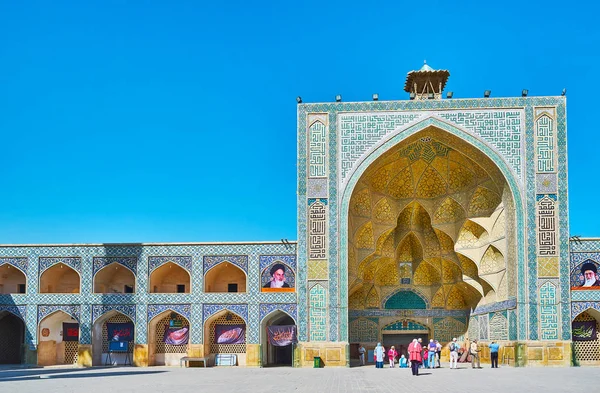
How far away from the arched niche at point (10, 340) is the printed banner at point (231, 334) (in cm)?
652

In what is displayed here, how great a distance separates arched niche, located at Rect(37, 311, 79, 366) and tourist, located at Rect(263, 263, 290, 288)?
630 cm

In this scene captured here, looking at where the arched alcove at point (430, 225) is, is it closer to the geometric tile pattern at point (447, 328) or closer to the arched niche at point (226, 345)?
the geometric tile pattern at point (447, 328)

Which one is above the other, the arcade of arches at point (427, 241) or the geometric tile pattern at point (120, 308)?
the arcade of arches at point (427, 241)

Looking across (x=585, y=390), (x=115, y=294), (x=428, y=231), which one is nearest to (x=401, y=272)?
(x=428, y=231)

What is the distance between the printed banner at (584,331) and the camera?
20.2 meters

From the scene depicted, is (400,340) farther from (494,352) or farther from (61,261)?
(61,261)

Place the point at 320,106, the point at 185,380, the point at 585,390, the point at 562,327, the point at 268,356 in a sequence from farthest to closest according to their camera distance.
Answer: the point at 268,356 < the point at 320,106 < the point at 562,327 < the point at 185,380 < the point at 585,390

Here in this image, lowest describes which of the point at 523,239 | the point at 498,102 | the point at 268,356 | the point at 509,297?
the point at 268,356

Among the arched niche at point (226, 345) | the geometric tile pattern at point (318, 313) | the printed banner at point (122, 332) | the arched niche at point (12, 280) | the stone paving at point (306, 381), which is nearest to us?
the stone paving at point (306, 381)

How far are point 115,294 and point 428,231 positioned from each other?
9880 mm

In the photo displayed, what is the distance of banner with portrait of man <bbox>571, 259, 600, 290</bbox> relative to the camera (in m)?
19.8

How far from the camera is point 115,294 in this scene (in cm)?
2139

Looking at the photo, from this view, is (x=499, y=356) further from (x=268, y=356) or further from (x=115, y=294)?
(x=115, y=294)

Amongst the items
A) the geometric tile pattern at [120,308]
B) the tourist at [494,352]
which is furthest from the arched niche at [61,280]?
the tourist at [494,352]
